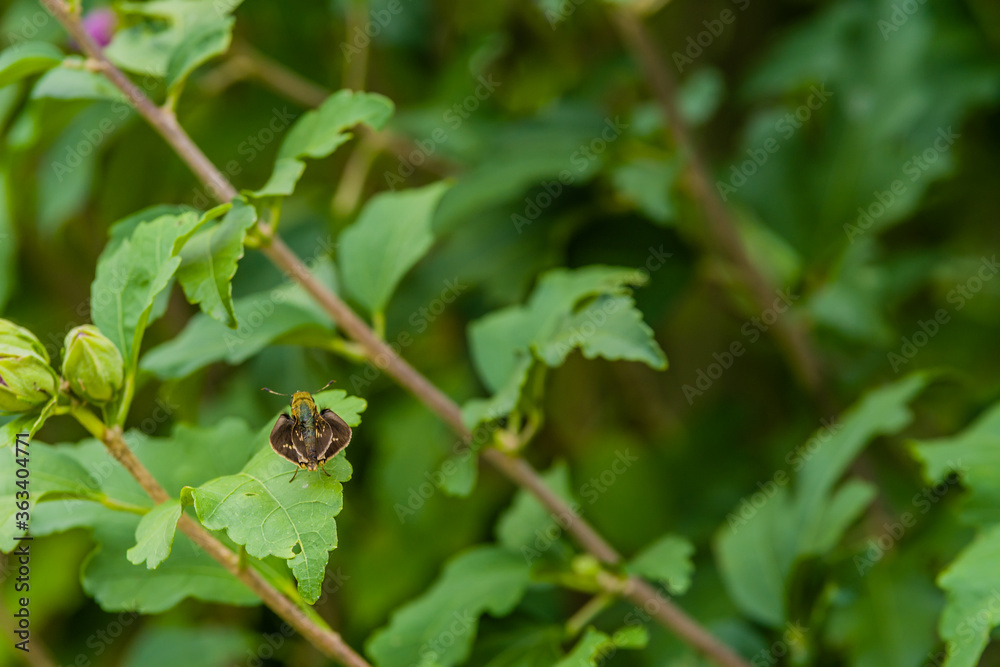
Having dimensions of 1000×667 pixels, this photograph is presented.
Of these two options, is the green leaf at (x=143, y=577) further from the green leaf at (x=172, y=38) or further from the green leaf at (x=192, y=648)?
the green leaf at (x=192, y=648)

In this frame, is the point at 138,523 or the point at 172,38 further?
the point at 172,38

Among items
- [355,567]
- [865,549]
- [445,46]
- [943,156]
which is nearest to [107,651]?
[355,567]

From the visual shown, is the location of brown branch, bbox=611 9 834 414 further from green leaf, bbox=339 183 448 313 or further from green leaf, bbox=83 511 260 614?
green leaf, bbox=83 511 260 614

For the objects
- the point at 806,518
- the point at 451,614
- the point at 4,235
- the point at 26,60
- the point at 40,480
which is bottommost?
the point at 806,518

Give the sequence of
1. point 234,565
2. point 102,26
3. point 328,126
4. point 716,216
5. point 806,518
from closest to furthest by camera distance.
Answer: point 234,565 → point 328,126 → point 806,518 → point 102,26 → point 716,216

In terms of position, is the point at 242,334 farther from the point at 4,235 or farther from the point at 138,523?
the point at 4,235

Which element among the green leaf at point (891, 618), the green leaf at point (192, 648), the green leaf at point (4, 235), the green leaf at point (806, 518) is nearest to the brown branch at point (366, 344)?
the green leaf at point (806, 518)

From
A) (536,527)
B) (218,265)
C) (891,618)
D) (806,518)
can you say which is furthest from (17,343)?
(891,618)

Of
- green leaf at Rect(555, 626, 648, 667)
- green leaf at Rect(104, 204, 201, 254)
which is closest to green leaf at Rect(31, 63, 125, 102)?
green leaf at Rect(104, 204, 201, 254)
